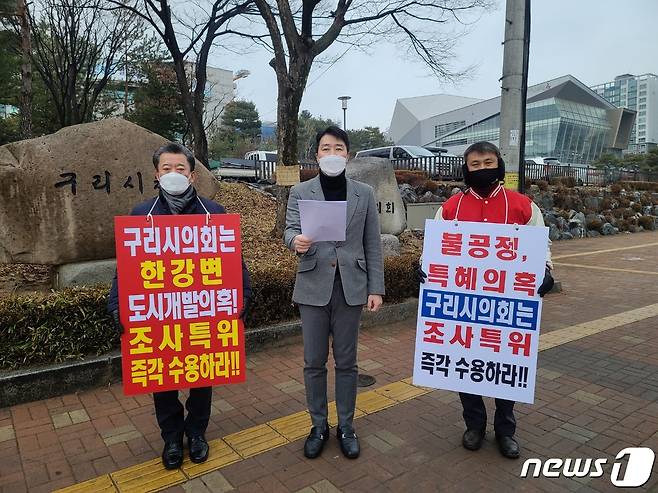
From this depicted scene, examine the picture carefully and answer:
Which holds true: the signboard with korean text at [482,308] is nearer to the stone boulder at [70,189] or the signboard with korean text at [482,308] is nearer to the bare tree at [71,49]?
the stone boulder at [70,189]

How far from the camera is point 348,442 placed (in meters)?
2.91

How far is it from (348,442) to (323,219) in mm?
1336

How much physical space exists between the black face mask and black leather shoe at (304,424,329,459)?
169 cm

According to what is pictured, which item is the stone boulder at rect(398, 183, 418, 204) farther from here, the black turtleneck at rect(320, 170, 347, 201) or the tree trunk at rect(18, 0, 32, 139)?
the black turtleneck at rect(320, 170, 347, 201)

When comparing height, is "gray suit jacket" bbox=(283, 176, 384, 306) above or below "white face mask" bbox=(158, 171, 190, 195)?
below

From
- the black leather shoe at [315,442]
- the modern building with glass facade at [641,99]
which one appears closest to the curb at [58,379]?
the black leather shoe at [315,442]

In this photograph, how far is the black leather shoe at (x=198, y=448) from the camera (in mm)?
2854

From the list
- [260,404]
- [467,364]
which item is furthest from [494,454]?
[260,404]

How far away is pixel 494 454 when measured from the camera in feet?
9.62

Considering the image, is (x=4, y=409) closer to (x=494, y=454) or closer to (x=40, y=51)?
(x=494, y=454)

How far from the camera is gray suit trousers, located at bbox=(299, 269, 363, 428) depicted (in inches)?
112

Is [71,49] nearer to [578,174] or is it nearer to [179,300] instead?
[179,300]

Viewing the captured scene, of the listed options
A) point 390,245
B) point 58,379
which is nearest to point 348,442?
point 58,379

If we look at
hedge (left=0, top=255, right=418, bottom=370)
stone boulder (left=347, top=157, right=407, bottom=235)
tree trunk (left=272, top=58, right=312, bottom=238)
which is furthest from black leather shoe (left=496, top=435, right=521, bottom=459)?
tree trunk (left=272, top=58, right=312, bottom=238)
